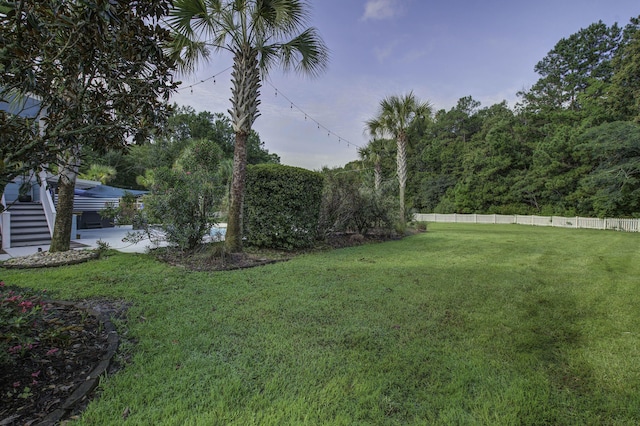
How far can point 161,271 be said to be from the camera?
16.1ft

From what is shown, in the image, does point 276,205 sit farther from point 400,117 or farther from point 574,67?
point 574,67

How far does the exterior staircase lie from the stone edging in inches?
264

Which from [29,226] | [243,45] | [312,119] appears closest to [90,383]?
[243,45]

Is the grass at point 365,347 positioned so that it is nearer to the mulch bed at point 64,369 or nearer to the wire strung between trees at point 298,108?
the mulch bed at point 64,369

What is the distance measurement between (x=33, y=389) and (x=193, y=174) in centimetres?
487

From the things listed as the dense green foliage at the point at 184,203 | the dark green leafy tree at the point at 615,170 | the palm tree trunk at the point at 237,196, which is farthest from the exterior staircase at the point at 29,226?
the dark green leafy tree at the point at 615,170

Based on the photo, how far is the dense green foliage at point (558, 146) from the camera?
17.6m

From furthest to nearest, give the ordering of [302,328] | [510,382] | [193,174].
→ [193,174] < [302,328] < [510,382]

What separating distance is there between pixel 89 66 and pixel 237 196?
13.7 feet

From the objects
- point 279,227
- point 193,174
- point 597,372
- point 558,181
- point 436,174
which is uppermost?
point 436,174

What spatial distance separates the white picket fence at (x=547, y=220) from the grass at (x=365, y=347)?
12542 mm

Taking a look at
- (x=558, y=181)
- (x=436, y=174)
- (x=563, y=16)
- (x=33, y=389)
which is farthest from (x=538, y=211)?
(x=33, y=389)

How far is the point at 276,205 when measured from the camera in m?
6.84

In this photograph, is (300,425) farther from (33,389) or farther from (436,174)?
(436,174)
